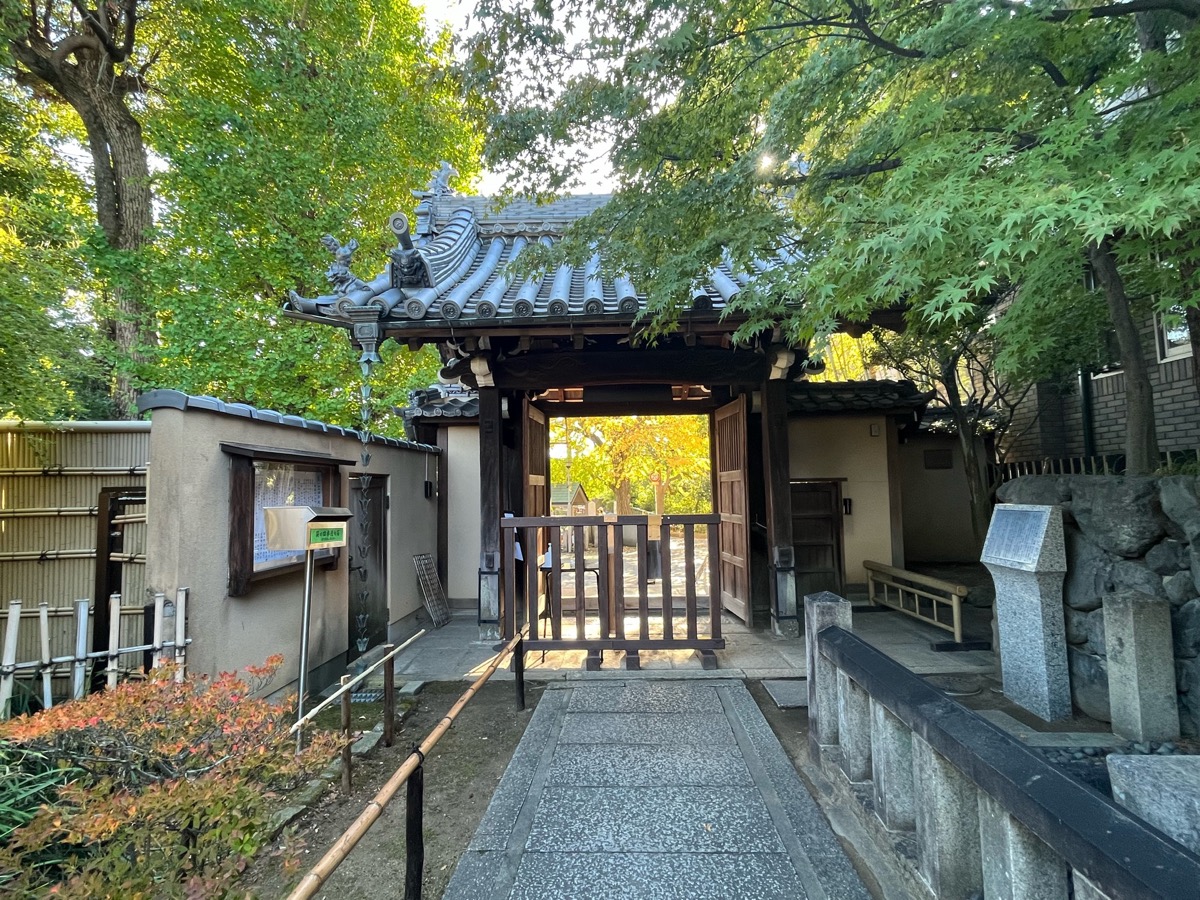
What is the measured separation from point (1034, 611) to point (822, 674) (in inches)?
78.6

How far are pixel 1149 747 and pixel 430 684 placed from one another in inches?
203

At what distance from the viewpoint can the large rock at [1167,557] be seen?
3.37 metres

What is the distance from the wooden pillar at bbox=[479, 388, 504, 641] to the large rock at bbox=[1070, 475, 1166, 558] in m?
5.09

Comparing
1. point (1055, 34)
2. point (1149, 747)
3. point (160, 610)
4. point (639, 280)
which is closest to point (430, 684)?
point (160, 610)

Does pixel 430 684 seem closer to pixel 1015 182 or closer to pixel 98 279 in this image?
pixel 1015 182

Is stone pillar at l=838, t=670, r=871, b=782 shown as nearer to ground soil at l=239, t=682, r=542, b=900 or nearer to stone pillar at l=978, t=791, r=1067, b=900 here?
stone pillar at l=978, t=791, r=1067, b=900

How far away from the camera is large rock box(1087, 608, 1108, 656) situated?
3.63 metres

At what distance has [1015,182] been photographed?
2.32 metres

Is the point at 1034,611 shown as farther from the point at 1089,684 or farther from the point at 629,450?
the point at 629,450

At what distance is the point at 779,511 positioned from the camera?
594 centimetres

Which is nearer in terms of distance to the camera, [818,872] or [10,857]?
[10,857]

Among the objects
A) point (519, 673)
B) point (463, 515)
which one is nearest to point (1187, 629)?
point (519, 673)

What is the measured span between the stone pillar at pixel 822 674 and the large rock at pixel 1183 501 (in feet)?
7.08

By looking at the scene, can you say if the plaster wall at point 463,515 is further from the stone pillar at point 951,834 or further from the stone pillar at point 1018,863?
the stone pillar at point 1018,863
